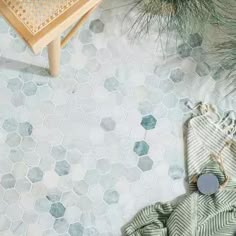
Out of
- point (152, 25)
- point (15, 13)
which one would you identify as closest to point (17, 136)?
point (15, 13)

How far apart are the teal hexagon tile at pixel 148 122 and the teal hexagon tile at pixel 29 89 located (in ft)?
1.16

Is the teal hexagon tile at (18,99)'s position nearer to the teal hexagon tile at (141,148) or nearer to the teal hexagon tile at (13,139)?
→ the teal hexagon tile at (13,139)

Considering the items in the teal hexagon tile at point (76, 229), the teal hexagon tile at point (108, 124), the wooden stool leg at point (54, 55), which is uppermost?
the wooden stool leg at point (54, 55)

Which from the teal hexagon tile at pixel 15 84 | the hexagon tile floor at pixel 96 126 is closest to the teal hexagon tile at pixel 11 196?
the hexagon tile floor at pixel 96 126

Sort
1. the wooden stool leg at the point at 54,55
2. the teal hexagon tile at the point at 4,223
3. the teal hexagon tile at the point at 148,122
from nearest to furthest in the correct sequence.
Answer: the wooden stool leg at the point at 54,55
the teal hexagon tile at the point at 4,223
the teal hexagon tile at the point at 148,122

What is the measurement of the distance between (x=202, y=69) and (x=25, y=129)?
1.95 feet

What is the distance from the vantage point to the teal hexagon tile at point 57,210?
140 centimetres

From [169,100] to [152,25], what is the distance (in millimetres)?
251

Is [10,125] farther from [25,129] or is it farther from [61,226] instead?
[61,226]

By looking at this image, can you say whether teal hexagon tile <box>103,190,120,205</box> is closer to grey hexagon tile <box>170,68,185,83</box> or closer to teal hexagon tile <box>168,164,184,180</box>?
teal hexagon tile <box>168,164,184,180</box>

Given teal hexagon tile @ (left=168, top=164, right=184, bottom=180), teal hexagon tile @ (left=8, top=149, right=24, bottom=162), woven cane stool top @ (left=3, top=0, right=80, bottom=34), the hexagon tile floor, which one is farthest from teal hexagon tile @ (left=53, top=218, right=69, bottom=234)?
woven cane stool top @ (left=3, top=0, right=80, bottom=34)

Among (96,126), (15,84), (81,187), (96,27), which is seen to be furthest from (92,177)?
(96,27)

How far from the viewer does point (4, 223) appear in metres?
1.38

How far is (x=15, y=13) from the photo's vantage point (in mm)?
1117
